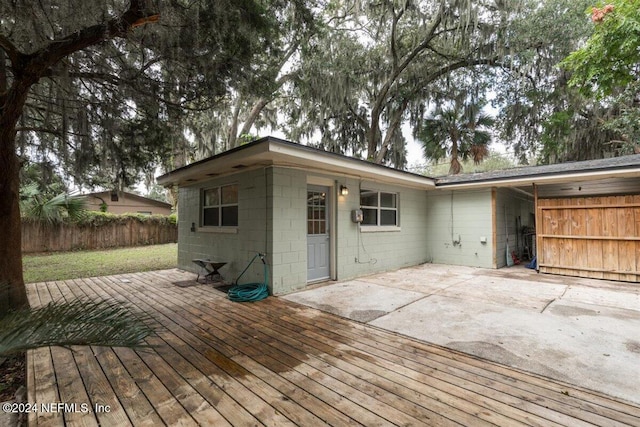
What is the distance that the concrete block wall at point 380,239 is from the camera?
247 inches

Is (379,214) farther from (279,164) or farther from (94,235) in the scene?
(94,235)

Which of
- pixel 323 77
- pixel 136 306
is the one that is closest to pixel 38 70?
pixel 136 306

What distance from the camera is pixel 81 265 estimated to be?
27.0 feet

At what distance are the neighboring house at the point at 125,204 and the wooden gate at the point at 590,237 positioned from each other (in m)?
19.4

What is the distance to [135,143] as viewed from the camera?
5.43m

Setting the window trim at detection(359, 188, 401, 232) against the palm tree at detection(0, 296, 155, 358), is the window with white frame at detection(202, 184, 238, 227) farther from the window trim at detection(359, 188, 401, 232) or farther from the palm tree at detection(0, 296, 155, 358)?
the palm tree at detection(0, 296, 155, 358)

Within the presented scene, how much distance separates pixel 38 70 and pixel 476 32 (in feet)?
38.6

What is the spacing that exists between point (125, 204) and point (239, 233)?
16699 millimetres

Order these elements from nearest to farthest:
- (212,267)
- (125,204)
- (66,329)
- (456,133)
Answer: (66,329) < (212,267) < (456,133) < (125,204)

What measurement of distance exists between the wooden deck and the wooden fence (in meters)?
11.2

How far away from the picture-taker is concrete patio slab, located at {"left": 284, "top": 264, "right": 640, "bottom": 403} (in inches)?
102

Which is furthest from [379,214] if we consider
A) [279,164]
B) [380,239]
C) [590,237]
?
[590,237]

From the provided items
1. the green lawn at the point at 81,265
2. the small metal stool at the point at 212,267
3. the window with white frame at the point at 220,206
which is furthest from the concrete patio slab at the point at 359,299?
the green lawn at the point at 81,265

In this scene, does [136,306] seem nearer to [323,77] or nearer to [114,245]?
[323,77]
